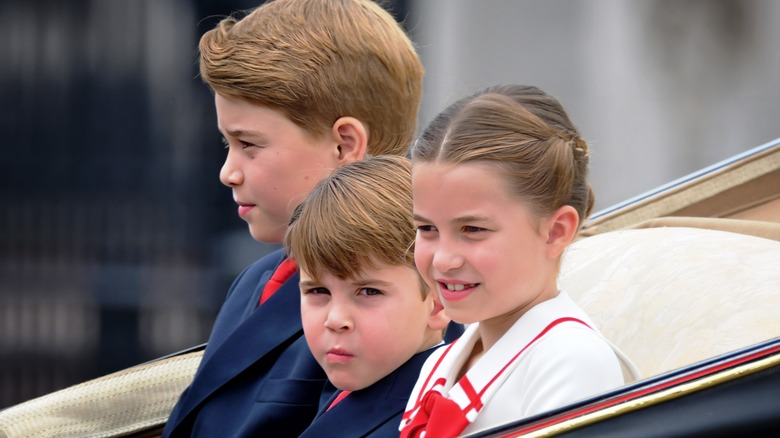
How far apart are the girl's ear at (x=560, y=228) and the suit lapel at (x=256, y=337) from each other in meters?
0.53

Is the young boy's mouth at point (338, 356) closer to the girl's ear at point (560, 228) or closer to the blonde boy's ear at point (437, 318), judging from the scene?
the blonde boy's ear at point (437, 318)

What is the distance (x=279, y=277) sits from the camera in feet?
6.13

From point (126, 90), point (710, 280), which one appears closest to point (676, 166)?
point (126, 90)

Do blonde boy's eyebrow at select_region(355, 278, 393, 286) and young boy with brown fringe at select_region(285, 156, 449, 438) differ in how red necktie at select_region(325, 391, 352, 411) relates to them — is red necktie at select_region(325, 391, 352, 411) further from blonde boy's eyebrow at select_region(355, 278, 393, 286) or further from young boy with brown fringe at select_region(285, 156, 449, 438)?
blonde boy's eyebrow at select_region(355, 278, 393, 286)

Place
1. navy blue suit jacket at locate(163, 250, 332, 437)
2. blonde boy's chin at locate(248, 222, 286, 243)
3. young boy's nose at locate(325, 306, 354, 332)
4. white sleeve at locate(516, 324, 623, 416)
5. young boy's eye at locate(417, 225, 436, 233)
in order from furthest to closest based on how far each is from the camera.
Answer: blonde boy's chin at locate(248, 222, 286, 243), navy blue suit jacket at locate(163, 250, 332, 437), young boy's nose at locate(325, 306, 354, 332), young boy's eye at locate(417, 225, 436, 233), white sleeve at locate(516, 324, 623, 416)

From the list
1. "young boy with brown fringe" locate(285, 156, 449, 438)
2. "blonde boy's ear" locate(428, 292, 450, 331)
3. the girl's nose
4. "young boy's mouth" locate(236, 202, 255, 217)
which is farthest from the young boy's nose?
"young boy's mouth" locate(236, 202, 255, 217)

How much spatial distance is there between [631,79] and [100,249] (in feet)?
6.99

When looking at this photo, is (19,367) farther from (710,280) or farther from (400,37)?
(710,280)

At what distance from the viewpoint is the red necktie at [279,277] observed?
1845mm

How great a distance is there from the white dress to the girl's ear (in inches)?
2.2

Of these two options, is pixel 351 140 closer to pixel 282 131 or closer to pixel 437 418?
pixel 282 131

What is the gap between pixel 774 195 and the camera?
1.95 m

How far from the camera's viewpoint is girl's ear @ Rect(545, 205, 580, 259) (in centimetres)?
131

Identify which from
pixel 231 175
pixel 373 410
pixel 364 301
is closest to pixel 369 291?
pixel 364 301
